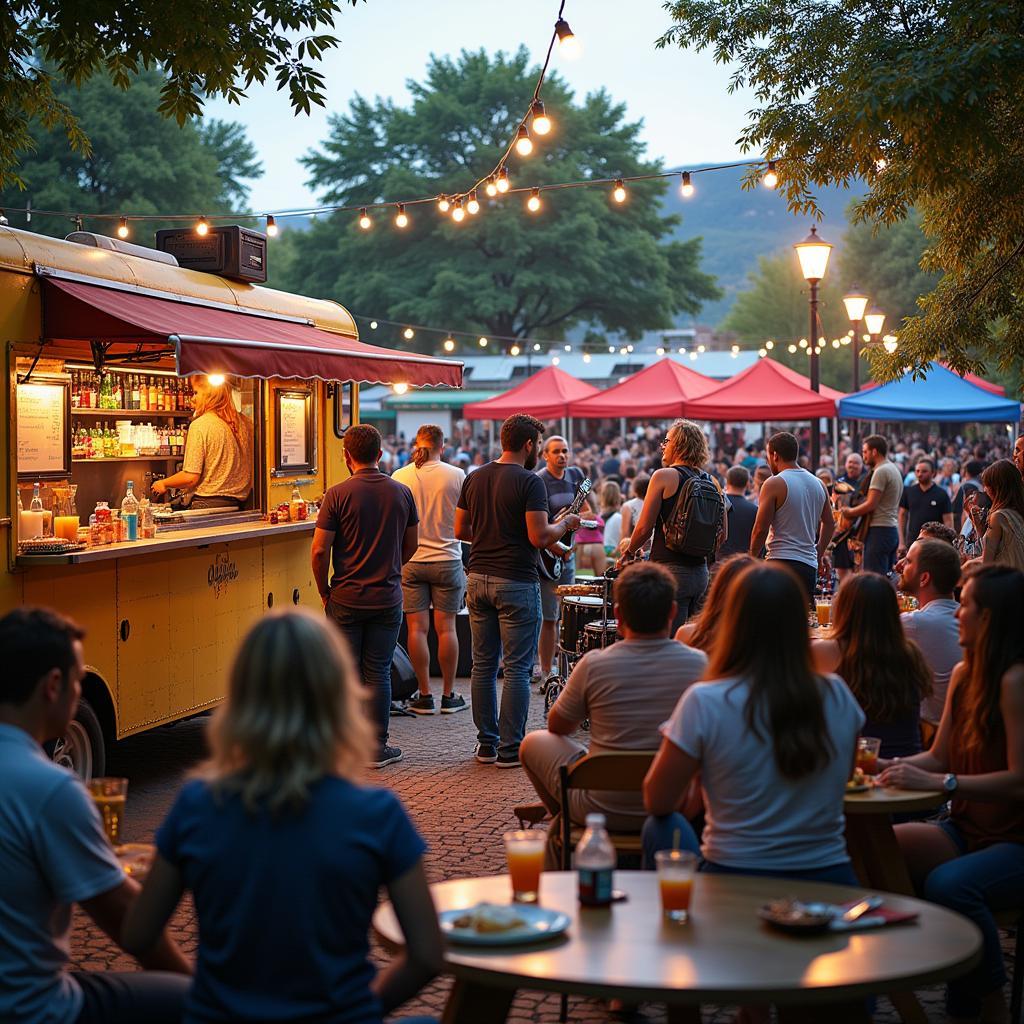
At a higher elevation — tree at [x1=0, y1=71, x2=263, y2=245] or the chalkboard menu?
tree at [x1=0, y1=71, x2=263, y2=245]

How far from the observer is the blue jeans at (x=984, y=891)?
414 cm

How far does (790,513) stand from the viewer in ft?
30.3

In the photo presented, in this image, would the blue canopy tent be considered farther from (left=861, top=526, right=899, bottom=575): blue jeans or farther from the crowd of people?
the crowd of people

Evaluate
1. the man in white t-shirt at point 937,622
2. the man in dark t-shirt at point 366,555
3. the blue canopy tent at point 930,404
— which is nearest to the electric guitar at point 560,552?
the man in dark t-shirt at point 366,555

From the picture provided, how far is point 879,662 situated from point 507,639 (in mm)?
3741

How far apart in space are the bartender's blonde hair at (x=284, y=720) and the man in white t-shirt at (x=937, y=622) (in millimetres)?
3515

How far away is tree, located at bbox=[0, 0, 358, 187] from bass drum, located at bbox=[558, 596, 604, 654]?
3754 mm

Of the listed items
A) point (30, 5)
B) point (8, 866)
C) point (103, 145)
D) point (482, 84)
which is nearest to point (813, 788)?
point (8, 866)

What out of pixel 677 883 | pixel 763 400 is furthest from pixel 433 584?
pixel 763 400

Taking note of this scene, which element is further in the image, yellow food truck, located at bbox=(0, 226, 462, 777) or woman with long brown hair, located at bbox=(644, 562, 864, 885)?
yellow food truck, located at bbox=(0, 226, 462, 777)

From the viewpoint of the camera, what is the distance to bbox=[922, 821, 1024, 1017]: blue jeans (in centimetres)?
414

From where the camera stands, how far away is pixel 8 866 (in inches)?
Answer: 113

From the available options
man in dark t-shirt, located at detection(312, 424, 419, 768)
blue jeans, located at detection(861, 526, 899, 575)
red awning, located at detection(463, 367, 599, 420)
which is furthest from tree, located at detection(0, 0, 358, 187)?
red awning, located at detection(463, 367, 599, 420)

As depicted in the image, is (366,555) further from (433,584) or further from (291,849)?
(291,849)
